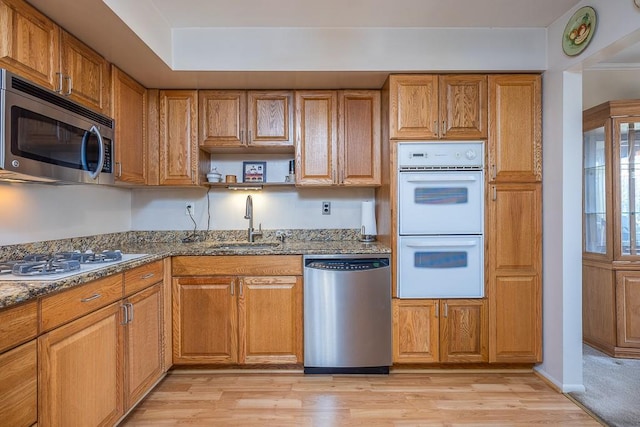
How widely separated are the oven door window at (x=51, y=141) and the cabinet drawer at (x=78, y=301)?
2.02 ft

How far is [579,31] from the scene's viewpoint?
Answer: 2170 mm

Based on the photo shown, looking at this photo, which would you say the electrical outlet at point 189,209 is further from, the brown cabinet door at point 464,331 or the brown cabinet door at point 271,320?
the brown cabinet door at point 464,331

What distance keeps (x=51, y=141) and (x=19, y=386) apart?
41.6 inches

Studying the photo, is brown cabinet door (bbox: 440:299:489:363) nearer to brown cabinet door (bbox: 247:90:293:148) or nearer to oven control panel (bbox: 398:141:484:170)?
oven control panel (bbox: 398:141:484:170)

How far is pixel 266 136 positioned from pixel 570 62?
2193 millimetres

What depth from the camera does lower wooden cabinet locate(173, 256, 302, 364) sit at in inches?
98.2

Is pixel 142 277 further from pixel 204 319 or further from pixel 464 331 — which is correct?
pixel 464 331

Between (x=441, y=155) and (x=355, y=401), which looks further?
(x=441, y=155)

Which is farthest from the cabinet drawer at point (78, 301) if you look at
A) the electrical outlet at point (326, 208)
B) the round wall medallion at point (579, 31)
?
the round wall medallion at point (579, 31)

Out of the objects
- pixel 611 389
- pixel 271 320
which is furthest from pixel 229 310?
pixel 611 389

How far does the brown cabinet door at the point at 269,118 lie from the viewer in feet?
9.15

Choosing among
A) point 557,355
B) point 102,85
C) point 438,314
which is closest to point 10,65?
point 102,85

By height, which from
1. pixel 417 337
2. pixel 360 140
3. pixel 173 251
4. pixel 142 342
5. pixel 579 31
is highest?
pixel 579 31

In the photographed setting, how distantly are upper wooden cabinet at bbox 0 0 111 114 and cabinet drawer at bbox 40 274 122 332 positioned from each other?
1052mm
